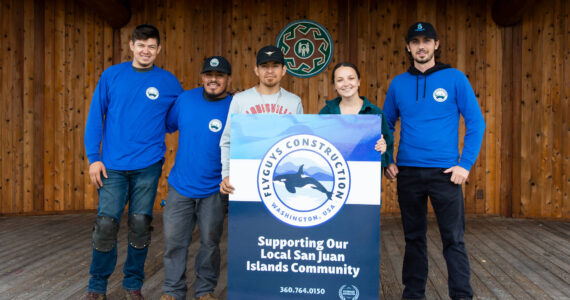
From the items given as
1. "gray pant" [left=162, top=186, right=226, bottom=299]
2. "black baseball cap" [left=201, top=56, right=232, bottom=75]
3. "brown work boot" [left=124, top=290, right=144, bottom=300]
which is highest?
"black baseball cap" [left=201, top=56, right=232, bottom=75]

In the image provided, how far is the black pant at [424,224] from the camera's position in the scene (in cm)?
216

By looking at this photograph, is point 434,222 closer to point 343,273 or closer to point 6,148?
point 343,273

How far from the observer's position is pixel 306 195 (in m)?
1.80

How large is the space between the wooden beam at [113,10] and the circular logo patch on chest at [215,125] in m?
3.27

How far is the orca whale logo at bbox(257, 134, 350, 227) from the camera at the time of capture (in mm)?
1802

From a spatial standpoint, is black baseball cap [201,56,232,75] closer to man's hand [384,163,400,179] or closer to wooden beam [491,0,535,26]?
man's hand [384,163,400,179]

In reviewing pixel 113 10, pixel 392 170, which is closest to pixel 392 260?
pixel 392 170

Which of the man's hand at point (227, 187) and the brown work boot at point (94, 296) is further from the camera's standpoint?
the brown work boot at point (94, 296)

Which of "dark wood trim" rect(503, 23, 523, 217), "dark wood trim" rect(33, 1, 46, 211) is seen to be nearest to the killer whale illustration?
"dark wood trim" rect(503, 23, 523, 217)

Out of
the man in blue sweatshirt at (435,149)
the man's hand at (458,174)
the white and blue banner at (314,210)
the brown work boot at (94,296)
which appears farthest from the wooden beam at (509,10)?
the brown work boot at (94,296)

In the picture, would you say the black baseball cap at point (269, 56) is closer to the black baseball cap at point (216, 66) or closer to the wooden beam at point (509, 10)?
the black baseball cap at point (216, 66)

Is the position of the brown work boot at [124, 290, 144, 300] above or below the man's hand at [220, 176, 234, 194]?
below

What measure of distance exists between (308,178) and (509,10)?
13.6 ft

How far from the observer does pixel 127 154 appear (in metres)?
2.25
